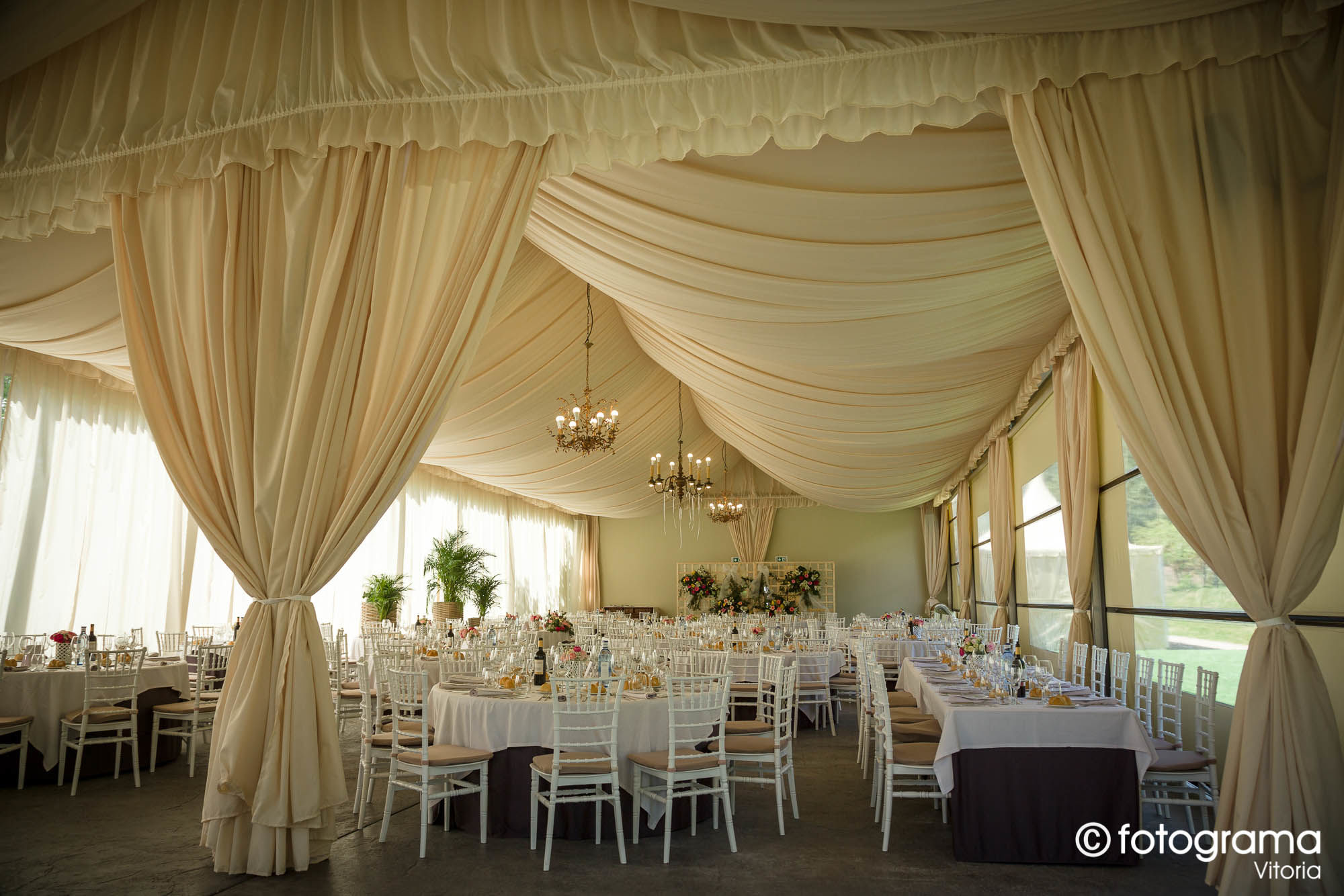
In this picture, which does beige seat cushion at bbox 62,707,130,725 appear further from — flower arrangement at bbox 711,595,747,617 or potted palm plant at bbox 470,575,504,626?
flower arrangement at bbox 711,595,747,617

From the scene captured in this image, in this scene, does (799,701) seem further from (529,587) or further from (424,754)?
(529,587)

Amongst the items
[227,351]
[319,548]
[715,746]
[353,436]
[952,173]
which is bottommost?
[715,746]

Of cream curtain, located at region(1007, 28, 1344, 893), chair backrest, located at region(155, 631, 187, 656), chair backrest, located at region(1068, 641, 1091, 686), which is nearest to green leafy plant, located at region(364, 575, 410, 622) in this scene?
chair backrest, located at region(155, 631, 187, 656)

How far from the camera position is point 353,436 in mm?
4035

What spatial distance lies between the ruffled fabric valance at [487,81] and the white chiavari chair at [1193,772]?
11.5 feet

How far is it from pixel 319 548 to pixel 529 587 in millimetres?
15241

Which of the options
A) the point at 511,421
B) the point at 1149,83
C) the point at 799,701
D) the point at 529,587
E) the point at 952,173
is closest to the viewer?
the point at 1149,83

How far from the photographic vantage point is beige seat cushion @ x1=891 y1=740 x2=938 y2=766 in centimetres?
455

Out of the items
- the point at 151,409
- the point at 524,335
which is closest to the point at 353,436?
the point at 151,409

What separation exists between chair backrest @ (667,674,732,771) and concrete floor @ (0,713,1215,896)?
0.53 metres

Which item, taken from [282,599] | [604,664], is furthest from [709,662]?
[282,599]

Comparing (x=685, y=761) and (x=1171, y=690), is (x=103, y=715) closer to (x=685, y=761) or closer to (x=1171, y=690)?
(x=685, y=761)

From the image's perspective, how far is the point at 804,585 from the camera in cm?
1850

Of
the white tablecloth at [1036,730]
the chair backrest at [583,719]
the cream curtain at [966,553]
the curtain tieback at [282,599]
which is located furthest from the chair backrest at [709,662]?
the cream curtain at [966,553]
